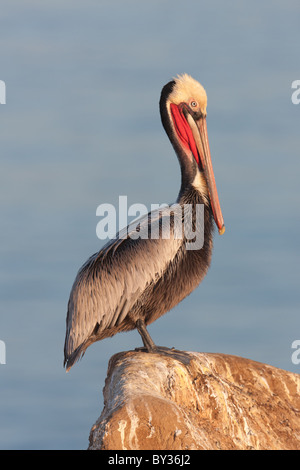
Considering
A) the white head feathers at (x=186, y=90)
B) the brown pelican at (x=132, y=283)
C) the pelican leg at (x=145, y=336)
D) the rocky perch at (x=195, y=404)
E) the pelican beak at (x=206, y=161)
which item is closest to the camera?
the rocky perch at (x=195, y=404)

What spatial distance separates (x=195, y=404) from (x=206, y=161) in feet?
12.0

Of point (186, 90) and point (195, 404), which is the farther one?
point (186, 90)

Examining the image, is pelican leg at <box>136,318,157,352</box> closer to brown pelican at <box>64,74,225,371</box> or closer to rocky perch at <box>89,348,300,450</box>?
brown pelican at <box>64,74,225,371</box>

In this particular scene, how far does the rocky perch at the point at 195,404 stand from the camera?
1135 cm

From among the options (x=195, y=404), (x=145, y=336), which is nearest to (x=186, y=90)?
(x=145, y=336)

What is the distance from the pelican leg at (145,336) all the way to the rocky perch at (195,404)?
4.8 inches

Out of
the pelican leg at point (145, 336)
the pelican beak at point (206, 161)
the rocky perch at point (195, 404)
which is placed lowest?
the rocky perch at point (195, 404)

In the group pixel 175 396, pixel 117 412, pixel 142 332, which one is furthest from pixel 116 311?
pixel 117 412

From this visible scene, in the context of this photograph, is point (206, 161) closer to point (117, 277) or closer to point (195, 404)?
point (117, 277)

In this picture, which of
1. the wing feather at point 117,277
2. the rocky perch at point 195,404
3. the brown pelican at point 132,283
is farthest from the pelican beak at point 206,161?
the rocky perch at point 195,404

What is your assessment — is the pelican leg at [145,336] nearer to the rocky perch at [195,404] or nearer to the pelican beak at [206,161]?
the rocky perch at [195,404]

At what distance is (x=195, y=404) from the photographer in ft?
42.4

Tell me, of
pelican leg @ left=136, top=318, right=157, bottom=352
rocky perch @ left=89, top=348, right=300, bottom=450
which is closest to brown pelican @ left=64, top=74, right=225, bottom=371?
pelican leg @ left=136, top=318, right=157, bottom=352
